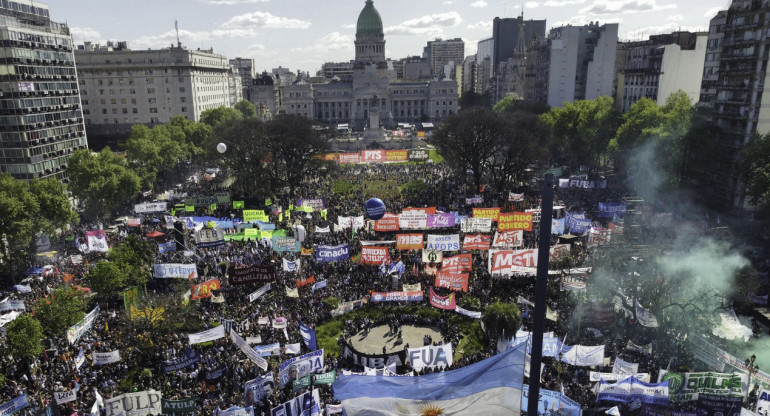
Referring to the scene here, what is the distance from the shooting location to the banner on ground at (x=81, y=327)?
24.8m

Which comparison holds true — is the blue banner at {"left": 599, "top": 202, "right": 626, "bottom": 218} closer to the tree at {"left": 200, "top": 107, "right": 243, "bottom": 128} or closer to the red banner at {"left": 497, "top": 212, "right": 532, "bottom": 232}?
A: the red banner at {"left": 497, "top": 212, "right": 532, "bottom": 232}

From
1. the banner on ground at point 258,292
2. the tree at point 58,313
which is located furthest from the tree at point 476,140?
the tree at point 58,313

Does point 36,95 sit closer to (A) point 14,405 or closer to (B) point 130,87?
(B) point 130,87

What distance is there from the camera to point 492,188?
62.7 metres

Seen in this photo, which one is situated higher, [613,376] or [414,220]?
[414,220]

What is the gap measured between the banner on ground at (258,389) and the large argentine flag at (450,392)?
737cm

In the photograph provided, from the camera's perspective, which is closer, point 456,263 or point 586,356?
point 586,356

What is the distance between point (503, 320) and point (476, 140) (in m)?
36.8

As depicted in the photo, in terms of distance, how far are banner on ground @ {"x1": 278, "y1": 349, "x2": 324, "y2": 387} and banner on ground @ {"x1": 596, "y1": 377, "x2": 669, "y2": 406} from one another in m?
10.8

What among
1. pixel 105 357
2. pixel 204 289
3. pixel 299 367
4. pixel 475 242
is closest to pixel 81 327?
pixel 105 357

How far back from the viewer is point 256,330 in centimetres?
2536

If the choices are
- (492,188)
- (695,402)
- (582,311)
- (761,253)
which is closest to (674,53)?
(492,188)

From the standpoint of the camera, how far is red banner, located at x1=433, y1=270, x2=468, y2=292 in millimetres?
29000

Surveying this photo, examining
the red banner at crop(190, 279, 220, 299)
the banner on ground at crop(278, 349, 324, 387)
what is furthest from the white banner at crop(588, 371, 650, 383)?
the red banner at crop(190, 279, 220, 299)
